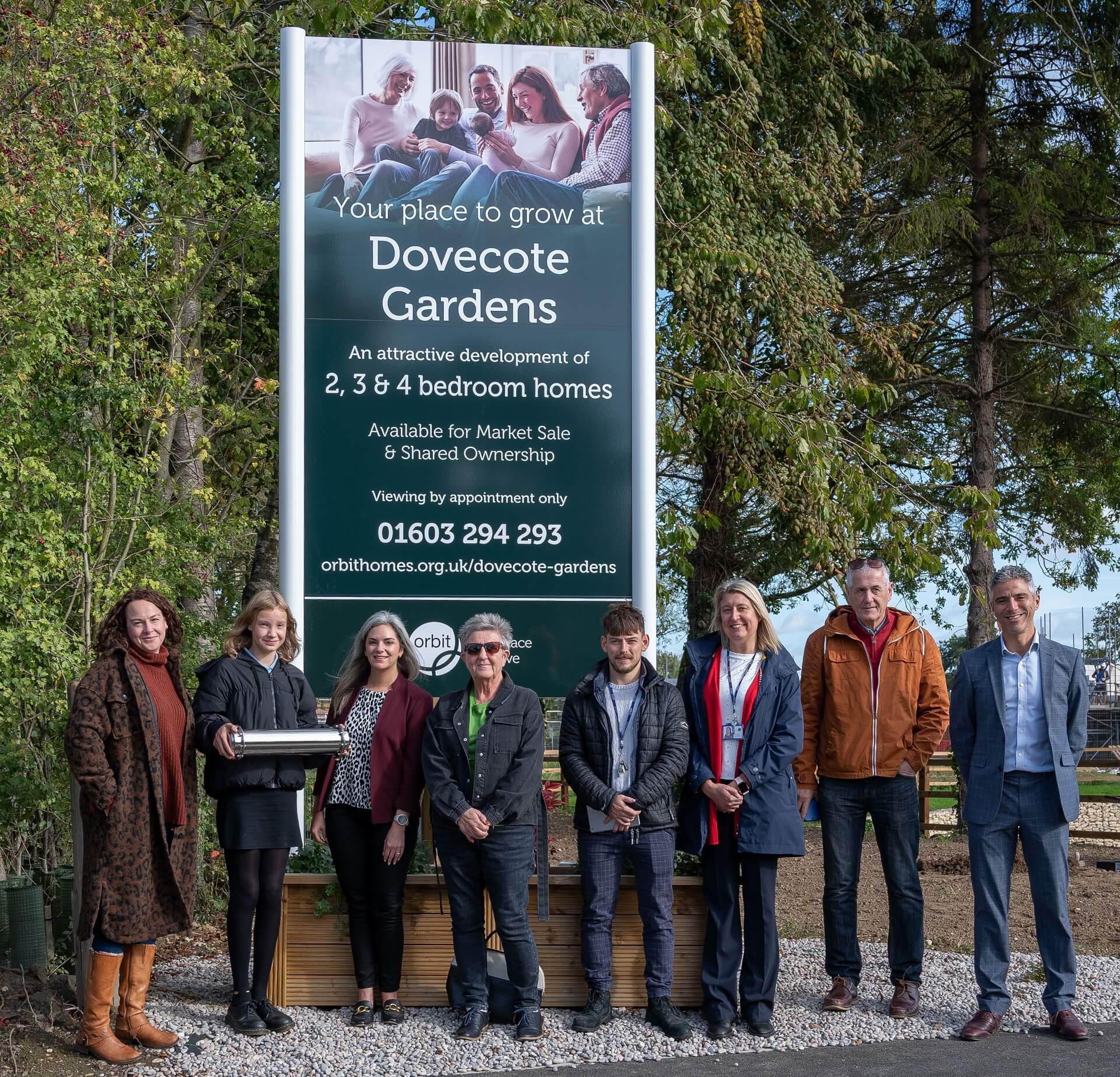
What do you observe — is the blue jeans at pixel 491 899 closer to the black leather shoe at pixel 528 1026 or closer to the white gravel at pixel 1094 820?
the black leather shoe at pixel 528 1026

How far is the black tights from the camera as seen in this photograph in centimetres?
511

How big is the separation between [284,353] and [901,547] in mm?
6278

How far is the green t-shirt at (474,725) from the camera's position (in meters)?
5.21

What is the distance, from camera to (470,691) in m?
5.36

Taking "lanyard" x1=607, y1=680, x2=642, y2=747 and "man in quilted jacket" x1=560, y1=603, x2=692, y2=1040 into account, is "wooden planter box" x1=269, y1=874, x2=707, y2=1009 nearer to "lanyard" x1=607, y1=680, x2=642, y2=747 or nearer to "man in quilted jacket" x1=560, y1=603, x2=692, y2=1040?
"man in quilted jacket" x1=560, y1=603, x2=692, y2=1040

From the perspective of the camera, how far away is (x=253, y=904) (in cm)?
516

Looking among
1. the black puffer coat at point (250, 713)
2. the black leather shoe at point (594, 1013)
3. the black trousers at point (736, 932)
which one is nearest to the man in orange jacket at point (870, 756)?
the black trousers at point (736, 932)

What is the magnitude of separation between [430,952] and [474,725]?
1.11m

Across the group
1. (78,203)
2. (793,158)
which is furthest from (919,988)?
(793,158)

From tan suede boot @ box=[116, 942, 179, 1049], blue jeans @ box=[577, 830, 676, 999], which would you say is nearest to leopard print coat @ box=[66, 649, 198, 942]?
tan suede boot @ box=[116, 942, 179, 1049]

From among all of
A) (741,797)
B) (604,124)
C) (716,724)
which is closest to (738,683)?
(716,724)

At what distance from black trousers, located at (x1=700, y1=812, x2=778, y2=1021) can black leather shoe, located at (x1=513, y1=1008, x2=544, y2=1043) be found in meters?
0.71

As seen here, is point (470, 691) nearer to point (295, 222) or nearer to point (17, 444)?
point (295, 222)

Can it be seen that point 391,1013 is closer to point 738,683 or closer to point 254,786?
point 254,786
